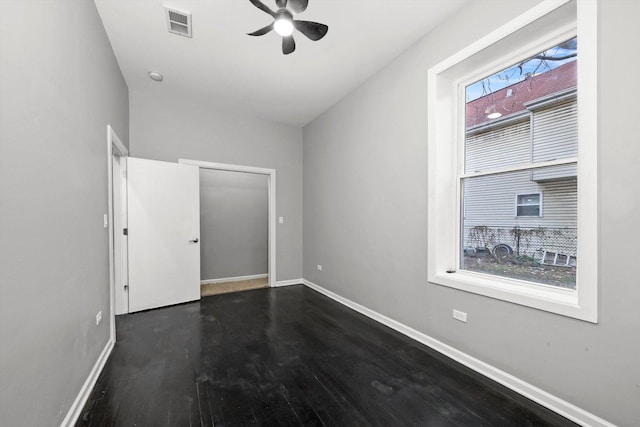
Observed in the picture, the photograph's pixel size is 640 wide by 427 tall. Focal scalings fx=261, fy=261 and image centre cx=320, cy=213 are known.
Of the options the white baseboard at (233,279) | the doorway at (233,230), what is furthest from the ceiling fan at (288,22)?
the white baseboard at (233,279)

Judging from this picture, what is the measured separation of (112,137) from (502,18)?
353cm

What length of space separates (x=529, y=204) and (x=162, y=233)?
162 inches

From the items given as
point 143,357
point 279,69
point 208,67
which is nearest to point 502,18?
point 279,69

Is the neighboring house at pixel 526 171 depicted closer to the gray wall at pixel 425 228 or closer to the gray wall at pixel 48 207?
the gray wall at pixel 425 228

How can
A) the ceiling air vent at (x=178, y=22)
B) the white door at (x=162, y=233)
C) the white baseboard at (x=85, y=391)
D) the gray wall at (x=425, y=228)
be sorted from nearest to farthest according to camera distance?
the gray wall at (x=425, y=228) → the white baseboard at (x=85, y=391) → the ceiling air vent at (x=178, y=22) → the white door at (x=162, y=233)

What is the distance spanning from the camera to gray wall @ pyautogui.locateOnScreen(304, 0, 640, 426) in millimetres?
1401

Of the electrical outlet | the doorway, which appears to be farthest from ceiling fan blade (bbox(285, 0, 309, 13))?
the doorway

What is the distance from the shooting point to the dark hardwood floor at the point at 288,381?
1.59 metres

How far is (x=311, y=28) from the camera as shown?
6.54 ft

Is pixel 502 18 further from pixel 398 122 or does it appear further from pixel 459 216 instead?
pixel 459 216

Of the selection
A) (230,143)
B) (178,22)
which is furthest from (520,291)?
(230,143)

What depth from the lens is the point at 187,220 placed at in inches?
149

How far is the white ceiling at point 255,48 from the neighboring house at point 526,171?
958 mm

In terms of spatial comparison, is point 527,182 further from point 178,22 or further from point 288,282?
point 288,282
